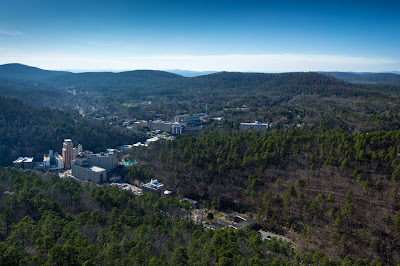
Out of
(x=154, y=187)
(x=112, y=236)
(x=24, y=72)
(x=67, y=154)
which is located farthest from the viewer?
(x=24, y=72)

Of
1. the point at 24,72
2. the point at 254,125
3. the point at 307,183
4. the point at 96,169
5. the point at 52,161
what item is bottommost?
the point at 52,161

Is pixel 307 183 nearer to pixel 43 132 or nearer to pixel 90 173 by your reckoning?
pixel 90 173

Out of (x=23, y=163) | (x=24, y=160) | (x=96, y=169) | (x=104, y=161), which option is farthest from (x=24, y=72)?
(x=96, y=169)

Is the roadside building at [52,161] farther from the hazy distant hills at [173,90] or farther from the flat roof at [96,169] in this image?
the hazy distant hills at [173,90]

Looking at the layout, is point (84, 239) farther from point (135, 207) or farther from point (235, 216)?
point (235, 216)

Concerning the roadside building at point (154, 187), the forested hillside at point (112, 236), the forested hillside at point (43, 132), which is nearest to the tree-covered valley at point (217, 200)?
the forested hillside at point (112, 236)

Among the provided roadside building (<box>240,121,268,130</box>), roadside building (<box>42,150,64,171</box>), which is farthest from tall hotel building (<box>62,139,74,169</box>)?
roadside building (<box>240,121,268,130</box>)
